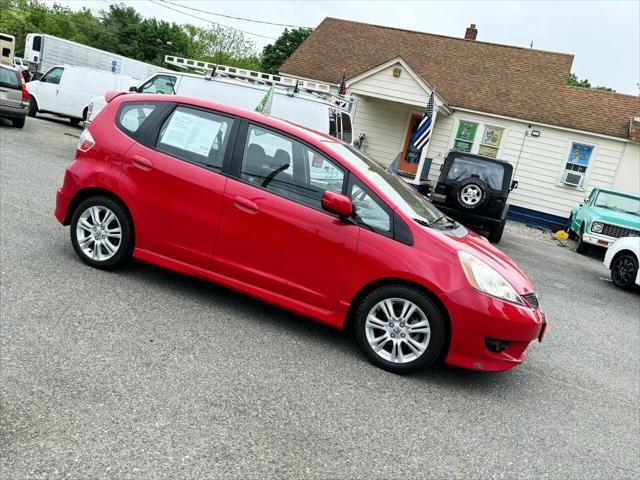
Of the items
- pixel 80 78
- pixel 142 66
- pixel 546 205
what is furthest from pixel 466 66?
pixel 142 66

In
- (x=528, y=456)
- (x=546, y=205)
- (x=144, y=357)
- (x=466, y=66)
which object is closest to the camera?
(x=528, y=456)

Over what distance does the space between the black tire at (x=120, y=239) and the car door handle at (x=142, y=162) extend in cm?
44

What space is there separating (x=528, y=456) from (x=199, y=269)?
296cm

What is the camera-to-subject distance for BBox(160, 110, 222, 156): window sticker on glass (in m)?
4.96

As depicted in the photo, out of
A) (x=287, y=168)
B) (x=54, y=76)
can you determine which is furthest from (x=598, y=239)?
(x=54, y=76)

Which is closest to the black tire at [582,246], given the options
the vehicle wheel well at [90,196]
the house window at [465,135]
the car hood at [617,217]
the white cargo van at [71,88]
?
the car hood at [617,217]

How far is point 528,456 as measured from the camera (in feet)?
11.8

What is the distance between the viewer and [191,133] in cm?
503

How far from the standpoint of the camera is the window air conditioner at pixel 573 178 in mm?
20234

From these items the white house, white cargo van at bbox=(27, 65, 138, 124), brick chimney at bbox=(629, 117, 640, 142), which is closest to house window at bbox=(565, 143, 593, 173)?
the white house

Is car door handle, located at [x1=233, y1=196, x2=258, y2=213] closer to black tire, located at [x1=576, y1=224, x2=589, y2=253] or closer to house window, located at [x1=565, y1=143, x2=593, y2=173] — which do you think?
black tire, located at [x1=576, y1=224, x2=589, y2=253]

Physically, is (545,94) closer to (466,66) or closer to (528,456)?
(466,66)

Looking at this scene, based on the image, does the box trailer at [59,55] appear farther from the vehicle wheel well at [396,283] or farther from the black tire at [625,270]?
the vehicle wheel well at [396,283]

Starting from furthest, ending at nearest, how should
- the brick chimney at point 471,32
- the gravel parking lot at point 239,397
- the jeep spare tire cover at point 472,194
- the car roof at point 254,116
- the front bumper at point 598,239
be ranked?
the brick chimney at point 471,32
the front bumper at point 598,239
the jeep spare tire cover at point 472,194
the car roof at point 254,116
the gravel parking lot at point 239,397
